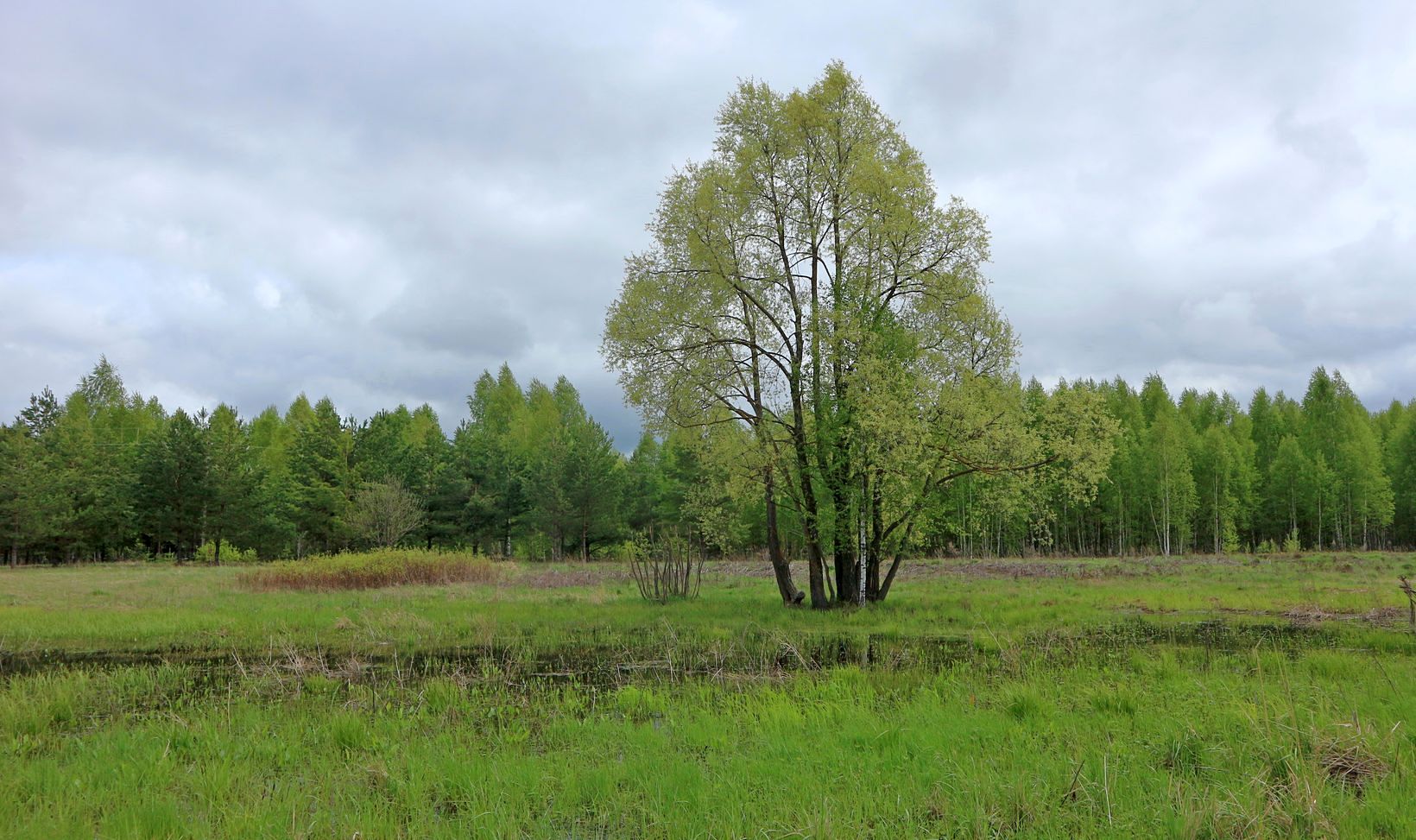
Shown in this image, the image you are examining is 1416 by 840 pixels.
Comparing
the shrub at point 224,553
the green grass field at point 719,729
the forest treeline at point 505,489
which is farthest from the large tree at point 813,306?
the shrub at point 224,553

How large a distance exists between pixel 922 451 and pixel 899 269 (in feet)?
17.6

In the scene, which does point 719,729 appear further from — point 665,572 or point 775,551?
point 665,572

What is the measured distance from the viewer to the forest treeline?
175 ft

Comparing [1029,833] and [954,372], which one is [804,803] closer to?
[1029,833]

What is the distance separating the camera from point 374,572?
3231 cm

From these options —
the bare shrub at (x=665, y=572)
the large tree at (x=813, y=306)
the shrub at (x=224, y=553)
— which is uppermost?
the large tree at (x=813, y=306)

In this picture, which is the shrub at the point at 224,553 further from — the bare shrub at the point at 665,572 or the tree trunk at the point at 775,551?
the tree trunk at the point at 775,551

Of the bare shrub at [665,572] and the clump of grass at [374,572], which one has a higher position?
the bare shrub at [665,572]

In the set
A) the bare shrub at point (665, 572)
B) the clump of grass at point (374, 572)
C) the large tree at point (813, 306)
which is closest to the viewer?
the large tree at point (813, 306)

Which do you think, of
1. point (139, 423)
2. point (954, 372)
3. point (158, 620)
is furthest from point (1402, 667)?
point (139, 423)

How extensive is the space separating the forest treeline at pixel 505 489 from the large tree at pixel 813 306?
26.5 meters

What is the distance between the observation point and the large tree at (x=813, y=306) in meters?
19.5

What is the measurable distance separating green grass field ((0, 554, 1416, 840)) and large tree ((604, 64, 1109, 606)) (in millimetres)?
3881

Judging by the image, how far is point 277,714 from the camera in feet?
29.3
